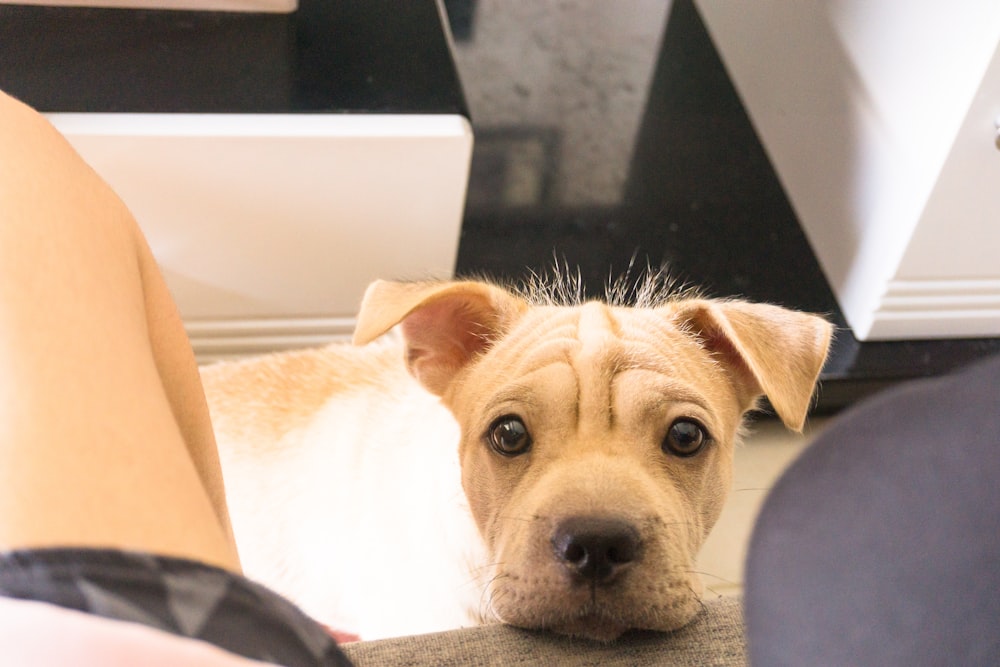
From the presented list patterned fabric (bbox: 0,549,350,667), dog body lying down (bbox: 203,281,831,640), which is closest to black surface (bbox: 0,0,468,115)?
dog body lying down (bbox: 203,281,831,640)

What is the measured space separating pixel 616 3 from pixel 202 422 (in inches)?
71.2

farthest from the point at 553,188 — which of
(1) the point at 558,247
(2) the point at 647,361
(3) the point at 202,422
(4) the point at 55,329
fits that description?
(4) the point at 55,329

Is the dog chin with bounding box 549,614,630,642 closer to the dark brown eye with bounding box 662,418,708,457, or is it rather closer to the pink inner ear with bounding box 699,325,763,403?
the dark brown eye with bounding box 662,418,708,457

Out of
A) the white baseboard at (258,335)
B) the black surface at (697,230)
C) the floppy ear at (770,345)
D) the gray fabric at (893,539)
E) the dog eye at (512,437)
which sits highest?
the gray fabric at (893,539)

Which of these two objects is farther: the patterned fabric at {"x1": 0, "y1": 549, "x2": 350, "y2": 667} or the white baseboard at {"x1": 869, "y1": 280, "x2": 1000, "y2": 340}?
the white baseboard at {"x1": 869, "y1": 280, "x2": 1000, "y2": 340}

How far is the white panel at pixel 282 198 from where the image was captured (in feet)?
3.99

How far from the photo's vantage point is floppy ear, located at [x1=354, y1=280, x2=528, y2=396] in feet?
3.06

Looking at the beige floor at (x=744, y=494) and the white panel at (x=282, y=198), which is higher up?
the white panel at (x=282, y=198)

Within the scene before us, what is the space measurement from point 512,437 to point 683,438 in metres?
0.16

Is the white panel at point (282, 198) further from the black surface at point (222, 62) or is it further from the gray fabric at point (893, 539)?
the gray fabric at point (893, 539)

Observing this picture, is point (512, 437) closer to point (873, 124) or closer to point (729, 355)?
point (729, 355)

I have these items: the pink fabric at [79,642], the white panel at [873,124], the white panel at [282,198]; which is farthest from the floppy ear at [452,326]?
the white panel at [873,124]

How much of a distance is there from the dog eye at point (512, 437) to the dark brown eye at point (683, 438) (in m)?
0.13

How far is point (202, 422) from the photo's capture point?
648 millimetres
